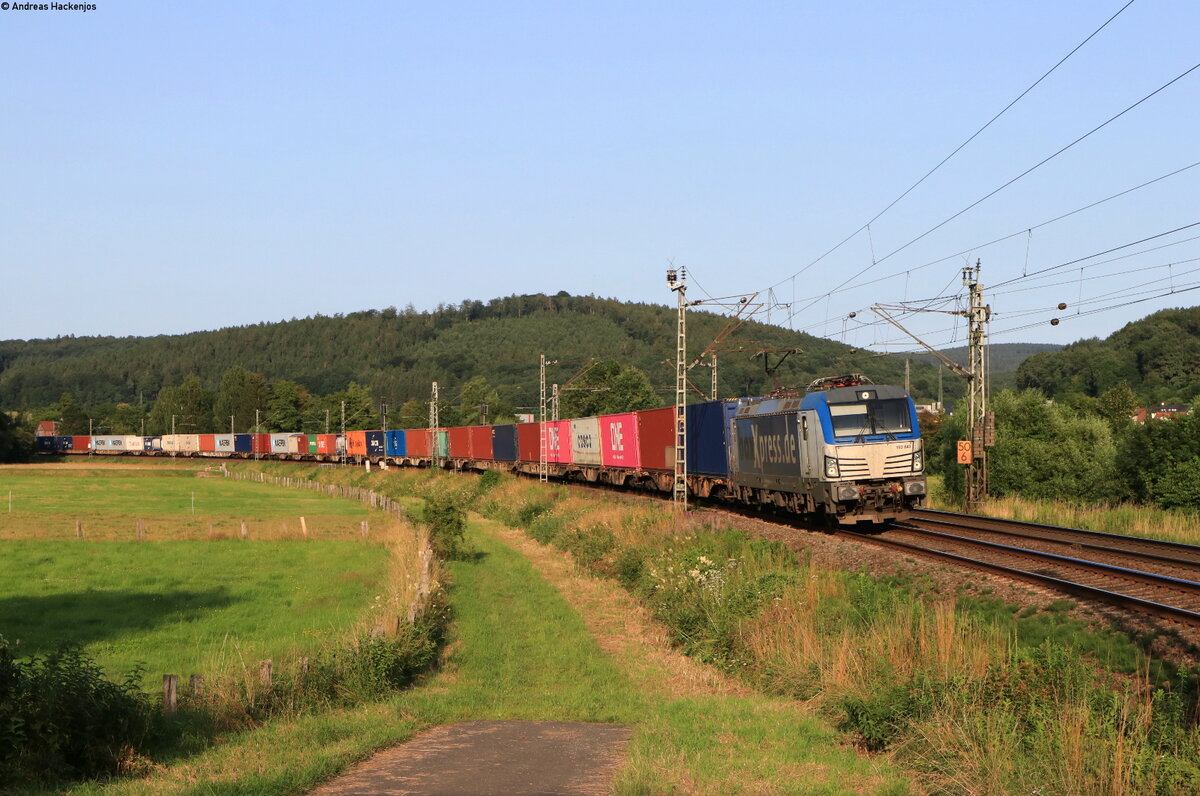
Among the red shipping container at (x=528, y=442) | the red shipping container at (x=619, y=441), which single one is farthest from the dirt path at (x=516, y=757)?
the red shipping container at (x=528, y=442)

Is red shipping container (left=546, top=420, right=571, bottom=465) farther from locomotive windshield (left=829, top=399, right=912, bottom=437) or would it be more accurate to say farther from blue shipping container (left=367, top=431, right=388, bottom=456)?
blue shipping container (left=367, top=431, right=388, bottom=456)

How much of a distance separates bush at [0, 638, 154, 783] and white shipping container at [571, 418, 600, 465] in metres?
37.6

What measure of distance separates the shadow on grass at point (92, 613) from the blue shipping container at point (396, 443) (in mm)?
60024

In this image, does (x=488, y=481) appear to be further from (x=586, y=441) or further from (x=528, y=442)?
(x=586, y=441)

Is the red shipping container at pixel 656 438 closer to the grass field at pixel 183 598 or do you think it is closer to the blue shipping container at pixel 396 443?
the grass field at pixel 183 598

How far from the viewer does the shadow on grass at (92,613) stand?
2088 cm

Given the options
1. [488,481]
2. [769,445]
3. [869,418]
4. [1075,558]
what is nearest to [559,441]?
[488,481]

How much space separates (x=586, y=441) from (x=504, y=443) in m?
15.2

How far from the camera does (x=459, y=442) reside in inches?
2982

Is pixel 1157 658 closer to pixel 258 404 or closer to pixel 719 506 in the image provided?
pixel 719 506

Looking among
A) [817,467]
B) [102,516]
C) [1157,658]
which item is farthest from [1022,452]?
[102,516]

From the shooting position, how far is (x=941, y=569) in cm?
1808

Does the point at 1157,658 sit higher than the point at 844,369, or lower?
lower

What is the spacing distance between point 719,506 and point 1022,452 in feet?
37.6
